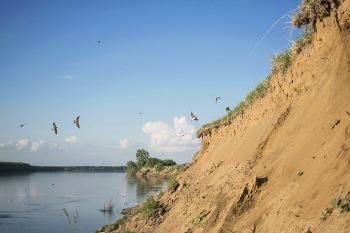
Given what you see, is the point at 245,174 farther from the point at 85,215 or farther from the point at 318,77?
the point at 85,215

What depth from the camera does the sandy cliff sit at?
3.99 metres

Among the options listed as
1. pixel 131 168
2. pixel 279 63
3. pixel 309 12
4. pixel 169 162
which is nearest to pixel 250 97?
pixel 279 63

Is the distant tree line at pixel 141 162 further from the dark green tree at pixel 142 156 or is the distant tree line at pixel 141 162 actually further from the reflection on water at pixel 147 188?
the reflection on water at pixel 147 188

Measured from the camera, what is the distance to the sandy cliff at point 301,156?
13.1 feet

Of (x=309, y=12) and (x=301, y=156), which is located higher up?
(x=309, y=12)

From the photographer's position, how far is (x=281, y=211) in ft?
14.7

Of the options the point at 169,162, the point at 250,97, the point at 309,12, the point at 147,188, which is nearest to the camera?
the point at 309,12

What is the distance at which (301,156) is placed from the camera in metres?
5.30

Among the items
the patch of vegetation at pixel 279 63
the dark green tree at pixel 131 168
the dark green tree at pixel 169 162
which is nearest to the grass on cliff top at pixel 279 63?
the patch of vegetation at pixel 279 63

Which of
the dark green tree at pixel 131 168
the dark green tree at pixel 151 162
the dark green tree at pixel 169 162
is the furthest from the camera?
the dark green tree at pixel 169 162

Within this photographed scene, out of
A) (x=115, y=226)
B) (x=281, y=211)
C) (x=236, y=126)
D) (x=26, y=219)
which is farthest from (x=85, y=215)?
(x=281, y=211)

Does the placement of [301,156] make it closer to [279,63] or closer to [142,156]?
[279,63]

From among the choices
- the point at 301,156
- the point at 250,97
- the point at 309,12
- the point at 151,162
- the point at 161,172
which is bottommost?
the point at 161,172

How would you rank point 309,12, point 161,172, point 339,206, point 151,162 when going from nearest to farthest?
point 339,206, point 309,12, point 161,172, point 151,162
